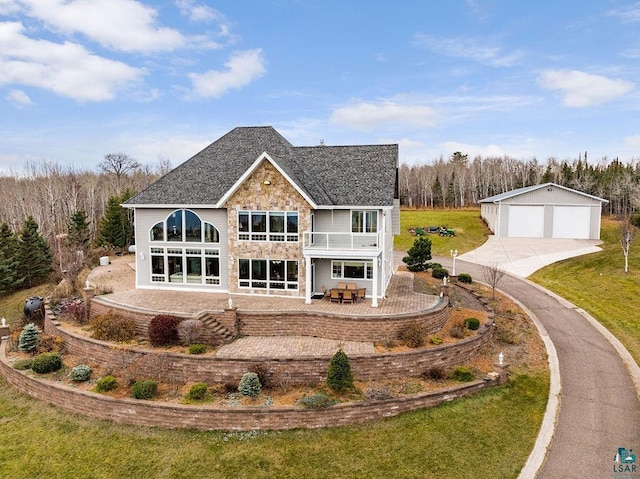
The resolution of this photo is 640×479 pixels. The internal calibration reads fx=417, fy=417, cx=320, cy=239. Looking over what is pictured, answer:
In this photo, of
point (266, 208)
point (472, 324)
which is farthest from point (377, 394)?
point (266, 208)

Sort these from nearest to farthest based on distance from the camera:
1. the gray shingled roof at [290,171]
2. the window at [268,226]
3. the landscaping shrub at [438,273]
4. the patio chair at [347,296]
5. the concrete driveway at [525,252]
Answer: the patio chair at [347,296] → the window at [268,226] → the gray shingled roof at [290,171] → the landscaping shrub at [438,273] → the concrete driveway at [525,252]

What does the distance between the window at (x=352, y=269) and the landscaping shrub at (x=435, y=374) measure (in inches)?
280

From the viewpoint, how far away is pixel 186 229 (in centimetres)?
2392

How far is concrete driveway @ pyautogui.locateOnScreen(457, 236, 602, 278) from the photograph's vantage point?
120ft

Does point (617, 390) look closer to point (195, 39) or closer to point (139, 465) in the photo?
point (139, 465)

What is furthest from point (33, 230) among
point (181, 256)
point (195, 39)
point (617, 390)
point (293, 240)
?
point (617, 390)

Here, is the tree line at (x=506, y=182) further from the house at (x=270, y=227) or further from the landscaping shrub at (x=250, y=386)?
the landscaping shrub at (x=250, y=386)

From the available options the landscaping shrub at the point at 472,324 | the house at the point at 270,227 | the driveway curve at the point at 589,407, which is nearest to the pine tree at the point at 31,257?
the house at the point at 270,227

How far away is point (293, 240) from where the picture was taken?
22.4 meters

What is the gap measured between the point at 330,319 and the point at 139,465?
29.9ft

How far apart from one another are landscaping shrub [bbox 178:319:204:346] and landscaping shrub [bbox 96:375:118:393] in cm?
300

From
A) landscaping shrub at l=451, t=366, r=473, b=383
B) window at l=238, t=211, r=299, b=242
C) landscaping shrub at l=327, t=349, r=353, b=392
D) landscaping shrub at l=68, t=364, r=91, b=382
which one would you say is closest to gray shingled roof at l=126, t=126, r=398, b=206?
window at l=238, t=211, r=299, b=242

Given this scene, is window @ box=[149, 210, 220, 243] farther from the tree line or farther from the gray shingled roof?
the tree line

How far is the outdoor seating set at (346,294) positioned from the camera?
21.0 m
